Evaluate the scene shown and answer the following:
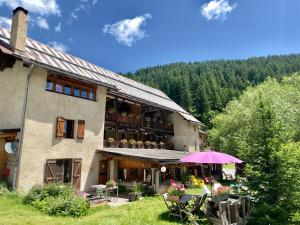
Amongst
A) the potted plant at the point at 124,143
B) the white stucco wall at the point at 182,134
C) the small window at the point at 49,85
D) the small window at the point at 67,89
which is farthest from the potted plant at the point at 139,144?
the small window at the point at 49,85

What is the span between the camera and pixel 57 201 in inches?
465

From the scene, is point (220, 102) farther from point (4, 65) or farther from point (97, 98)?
point (4, 65)

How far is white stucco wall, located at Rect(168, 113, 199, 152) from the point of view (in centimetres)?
3080

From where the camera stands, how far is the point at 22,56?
14.0 meters

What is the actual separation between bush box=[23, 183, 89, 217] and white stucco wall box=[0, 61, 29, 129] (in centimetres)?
408

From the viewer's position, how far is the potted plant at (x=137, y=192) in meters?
15.9

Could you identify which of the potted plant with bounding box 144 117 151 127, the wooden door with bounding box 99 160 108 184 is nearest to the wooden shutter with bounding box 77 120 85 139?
the wooden door with bounding box 99 160 108 184

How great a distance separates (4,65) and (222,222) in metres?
15.3

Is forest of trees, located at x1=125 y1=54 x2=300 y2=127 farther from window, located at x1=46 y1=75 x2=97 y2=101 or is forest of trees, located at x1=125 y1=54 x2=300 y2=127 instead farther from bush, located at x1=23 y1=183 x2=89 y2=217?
bush, located at x1=23 y1=183 x2=89 y2=217

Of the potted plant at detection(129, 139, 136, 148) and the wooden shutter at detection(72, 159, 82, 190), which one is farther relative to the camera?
the potted plant at detection(129, 139, 136, 148)

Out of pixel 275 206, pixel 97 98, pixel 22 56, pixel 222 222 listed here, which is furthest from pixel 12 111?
pixel 275 206

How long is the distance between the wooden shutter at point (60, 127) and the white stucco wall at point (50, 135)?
0.19m

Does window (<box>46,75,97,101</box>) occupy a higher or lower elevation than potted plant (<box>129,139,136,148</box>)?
higher

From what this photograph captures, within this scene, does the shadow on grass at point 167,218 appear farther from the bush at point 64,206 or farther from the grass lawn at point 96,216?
the bush at point 64,206
